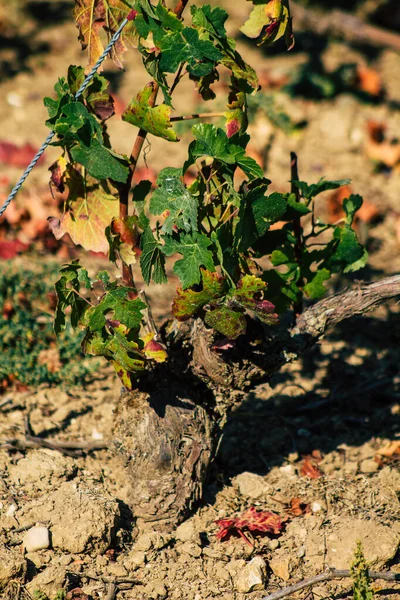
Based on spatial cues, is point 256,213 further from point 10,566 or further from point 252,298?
point 10,566

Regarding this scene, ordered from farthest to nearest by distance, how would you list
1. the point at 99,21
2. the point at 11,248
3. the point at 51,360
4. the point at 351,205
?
the point at 11,248 < the point at 51,360 < the point at 351,205 < the point at 99,21

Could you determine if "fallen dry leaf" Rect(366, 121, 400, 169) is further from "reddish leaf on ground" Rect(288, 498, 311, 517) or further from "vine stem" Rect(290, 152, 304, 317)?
"reddish leaf on ground" Rect(288, 498, 311, 517)

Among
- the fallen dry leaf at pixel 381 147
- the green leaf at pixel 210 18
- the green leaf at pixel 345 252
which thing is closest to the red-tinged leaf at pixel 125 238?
the green leaf at pixel 210 18

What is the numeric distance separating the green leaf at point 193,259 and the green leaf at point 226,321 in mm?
124

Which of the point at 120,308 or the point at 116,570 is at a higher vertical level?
the point at 120,308

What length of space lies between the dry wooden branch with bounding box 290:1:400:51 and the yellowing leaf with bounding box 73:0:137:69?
178 inches

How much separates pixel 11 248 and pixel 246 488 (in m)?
2.19

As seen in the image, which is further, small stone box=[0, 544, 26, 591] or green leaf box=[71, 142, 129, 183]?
small stone box=[0, 544, 26, 591]

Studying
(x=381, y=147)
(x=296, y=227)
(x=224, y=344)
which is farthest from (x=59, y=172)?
(x=381, y=147)

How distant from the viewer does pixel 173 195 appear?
204 centimetres

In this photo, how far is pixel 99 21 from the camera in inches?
87.1

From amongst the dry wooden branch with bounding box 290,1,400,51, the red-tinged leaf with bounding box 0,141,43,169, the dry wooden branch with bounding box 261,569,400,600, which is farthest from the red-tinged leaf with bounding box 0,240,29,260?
the dry wooden branch with bounding box 290,1,400,51

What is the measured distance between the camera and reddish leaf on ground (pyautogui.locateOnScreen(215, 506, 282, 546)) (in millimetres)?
2498

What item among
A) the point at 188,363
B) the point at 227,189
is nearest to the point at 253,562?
the point at 188,363
